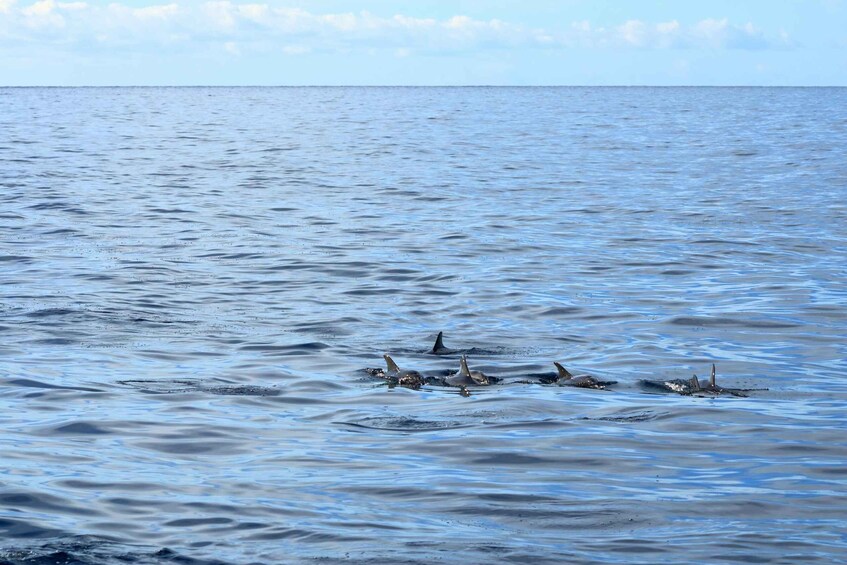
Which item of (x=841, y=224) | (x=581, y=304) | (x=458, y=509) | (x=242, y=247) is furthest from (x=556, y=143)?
(x=458, y=509)

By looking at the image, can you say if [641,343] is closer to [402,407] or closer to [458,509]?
[402,407]

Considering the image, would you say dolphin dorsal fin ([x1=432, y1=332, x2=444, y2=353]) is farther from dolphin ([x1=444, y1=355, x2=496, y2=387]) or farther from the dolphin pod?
dolphin ([x1=444, y1=355, x2=496, y2=387])

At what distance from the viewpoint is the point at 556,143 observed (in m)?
64.1

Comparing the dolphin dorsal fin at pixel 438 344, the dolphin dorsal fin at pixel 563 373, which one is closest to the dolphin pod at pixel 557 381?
the dolphin dorsal fin at pixel 563 373

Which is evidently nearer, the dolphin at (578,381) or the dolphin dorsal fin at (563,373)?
the dolphin at (578,381)

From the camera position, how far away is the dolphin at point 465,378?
13.6 m

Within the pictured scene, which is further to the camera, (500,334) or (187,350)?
(500,334)

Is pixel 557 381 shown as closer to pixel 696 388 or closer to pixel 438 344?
pixel 696 388

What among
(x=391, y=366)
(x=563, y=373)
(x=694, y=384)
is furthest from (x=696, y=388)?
(x=391, y=366)

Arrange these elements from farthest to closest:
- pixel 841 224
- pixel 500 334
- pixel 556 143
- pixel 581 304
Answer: pixel 556 143 < pixel 841 224 < pixel 581 304 < pixel 500 334

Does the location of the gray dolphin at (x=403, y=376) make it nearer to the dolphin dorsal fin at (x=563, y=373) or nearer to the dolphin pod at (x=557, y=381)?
the dolphin pod at (x=557, y=381)

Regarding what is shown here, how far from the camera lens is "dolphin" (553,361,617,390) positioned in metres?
13.7

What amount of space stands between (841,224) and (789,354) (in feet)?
50.5

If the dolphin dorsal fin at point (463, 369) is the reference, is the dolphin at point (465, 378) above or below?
below
